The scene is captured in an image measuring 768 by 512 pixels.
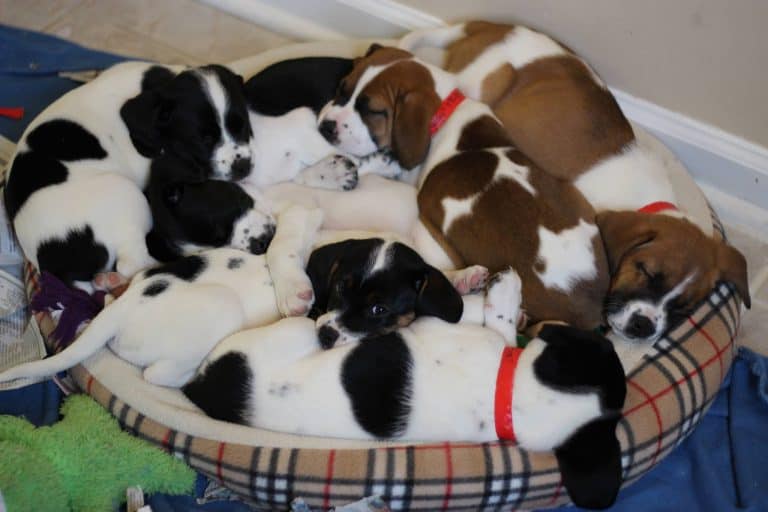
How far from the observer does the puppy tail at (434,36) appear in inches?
132

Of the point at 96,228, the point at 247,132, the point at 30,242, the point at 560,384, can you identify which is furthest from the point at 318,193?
the point at 560,384

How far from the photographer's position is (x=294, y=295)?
98.1 inches

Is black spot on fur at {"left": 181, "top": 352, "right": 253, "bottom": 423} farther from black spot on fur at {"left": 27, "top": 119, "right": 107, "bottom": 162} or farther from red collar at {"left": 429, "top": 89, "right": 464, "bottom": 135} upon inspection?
red collar at {"left": 429, "top": 89, "right": 464, "bottom": 135}

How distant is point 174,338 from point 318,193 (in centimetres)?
81

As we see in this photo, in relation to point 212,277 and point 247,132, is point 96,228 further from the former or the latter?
point 247,132

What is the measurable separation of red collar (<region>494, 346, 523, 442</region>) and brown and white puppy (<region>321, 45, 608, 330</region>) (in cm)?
35

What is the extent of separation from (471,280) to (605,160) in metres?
0.71

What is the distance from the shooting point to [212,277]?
254cm

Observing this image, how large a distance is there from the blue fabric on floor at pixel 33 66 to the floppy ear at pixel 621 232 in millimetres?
2337

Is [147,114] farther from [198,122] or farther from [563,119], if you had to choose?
[563,119]

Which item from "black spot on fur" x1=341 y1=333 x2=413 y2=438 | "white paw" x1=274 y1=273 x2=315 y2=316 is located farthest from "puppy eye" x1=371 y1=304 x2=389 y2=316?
"white paw" x1=274 y1=273 x2=315 y2=316

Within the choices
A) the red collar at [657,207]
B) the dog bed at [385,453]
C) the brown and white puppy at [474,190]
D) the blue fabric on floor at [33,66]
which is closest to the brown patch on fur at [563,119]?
the brown and white puppy at [474,190]

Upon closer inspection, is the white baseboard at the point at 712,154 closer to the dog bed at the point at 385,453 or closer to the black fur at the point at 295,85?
the black fur at the point at 295,85

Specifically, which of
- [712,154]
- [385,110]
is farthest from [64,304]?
[712,154]
